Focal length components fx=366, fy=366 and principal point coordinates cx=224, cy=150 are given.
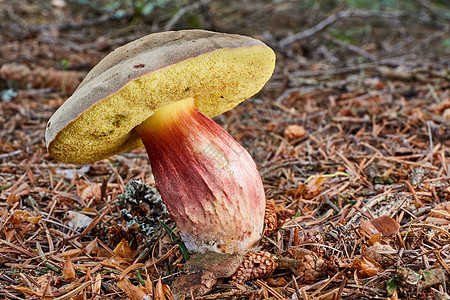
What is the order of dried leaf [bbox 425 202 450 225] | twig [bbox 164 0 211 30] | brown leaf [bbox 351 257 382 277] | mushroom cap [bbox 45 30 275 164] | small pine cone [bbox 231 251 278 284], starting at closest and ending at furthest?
mushroom cap [bbox 45 30 275 164], brown leaf [bbox 351 257 382 277], small pine cone [bbox 231 251 278 284], dried leaf [bbox 425 202 450 225], twig [bbox 164 0 211 30]

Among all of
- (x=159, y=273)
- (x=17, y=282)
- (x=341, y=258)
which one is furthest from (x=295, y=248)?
(x=17, y=282)

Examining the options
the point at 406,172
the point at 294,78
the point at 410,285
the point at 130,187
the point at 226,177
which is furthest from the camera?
the point at 294,78

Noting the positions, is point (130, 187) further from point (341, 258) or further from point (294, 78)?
point (294, 78)

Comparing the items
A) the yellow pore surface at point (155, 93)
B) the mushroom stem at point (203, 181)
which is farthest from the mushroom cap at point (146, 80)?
the mushroom stem at point (203, 181)

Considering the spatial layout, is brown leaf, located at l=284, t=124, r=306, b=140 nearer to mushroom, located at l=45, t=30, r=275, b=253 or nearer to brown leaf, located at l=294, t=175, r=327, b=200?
brown leaf, located at l=294, t=175, r=327, b=200

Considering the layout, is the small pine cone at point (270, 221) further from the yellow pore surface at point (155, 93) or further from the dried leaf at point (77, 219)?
the dried leaf at point (77, 219)

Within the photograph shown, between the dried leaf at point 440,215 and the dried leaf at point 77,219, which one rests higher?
the dried leaf at point 440,215

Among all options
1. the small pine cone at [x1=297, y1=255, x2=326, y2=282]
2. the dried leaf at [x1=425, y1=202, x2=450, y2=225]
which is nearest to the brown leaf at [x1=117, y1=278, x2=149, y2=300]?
the small pine cone at [x1=297, y1=255, x2=326, y2=282]
